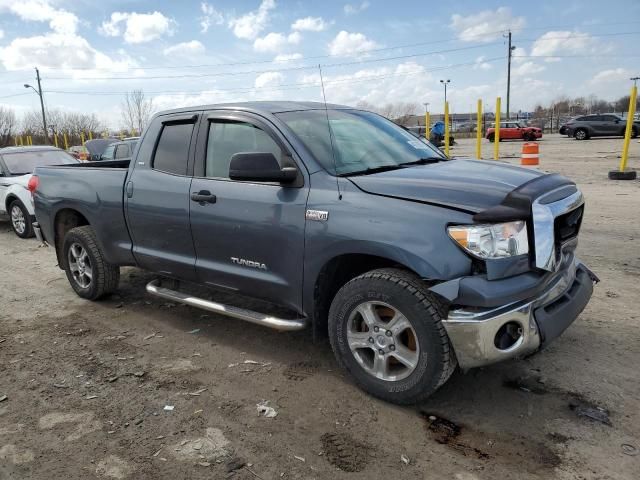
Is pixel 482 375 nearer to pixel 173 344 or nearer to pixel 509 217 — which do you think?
pixel 509 217

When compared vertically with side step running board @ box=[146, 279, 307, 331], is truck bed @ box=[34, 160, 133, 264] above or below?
above

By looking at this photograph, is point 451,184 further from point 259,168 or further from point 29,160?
point 29,160

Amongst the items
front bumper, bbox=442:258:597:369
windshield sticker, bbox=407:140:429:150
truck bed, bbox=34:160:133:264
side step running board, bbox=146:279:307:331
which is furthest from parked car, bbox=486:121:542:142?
front bumper, bbox=442:258:597:369

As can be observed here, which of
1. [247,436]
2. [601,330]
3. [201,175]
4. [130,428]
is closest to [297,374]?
[247,436]

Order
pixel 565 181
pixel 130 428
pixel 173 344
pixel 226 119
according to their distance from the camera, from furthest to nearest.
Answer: pixel 173 344
pixel 226 119
pixel 565 181
pixel 130 428

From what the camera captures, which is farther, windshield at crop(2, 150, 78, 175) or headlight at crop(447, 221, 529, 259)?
windshield at crop(2, 150, 78, 175)

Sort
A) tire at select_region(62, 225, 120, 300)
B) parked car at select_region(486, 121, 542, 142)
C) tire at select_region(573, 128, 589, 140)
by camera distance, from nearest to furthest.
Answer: tire at select_region(62, 225, 120, 300)
tire at select_region(573, 128, 589, 140)
parked car at select_region(486, 121, 542, 142)

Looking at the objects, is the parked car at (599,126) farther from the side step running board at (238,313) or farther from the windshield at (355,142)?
the side step running board at (238,313)

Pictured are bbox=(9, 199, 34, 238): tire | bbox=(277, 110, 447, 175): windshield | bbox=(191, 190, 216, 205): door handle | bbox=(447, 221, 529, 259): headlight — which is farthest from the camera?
Answer: bbox=(9, 199, 34, 238): tire

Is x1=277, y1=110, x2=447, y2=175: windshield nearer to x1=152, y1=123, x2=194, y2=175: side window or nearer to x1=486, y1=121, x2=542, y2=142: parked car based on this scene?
x1=152, y1=123, x2=194, y2=175: side window

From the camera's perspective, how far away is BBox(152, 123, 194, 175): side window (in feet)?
14.4

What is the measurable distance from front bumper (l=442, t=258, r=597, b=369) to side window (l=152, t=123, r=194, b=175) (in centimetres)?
260

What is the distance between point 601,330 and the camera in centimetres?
420

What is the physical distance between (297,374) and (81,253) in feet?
9.90
